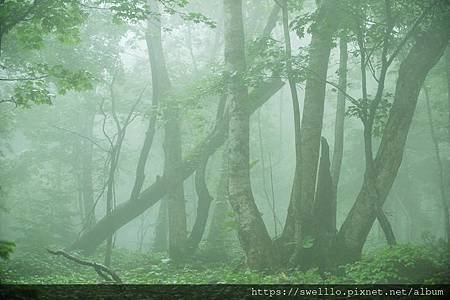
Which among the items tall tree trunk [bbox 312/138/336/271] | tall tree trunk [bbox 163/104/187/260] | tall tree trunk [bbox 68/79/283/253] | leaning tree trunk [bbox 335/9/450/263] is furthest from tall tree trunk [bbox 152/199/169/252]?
leaning tree trunk [bbox 335/9/450/263]

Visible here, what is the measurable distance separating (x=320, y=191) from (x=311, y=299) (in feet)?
13.5

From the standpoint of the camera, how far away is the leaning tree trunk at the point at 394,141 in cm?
1007

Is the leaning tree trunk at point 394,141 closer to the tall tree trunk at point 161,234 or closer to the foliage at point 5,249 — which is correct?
the foliage at point 5,249

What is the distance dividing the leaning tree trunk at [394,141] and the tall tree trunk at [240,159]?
1.90 meters

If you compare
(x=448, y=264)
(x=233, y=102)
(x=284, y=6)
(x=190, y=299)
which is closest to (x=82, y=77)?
(x=233, y=102)

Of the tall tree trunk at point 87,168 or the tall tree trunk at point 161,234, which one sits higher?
the tall tree trunk at point 87,168

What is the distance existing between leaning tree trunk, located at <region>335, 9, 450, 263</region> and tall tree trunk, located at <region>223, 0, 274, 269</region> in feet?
6.24

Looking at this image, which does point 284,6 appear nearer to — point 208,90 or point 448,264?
point 208,90

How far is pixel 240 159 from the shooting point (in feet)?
33.0

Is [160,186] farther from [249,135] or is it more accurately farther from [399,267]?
[399,267]

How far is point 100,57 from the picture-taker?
17.4 m

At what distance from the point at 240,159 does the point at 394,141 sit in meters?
3.74

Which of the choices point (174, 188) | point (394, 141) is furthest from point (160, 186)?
point (394, 141)

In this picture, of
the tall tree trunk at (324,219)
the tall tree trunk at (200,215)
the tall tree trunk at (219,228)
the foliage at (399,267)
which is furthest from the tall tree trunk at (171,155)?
the foliage at (399,267)
